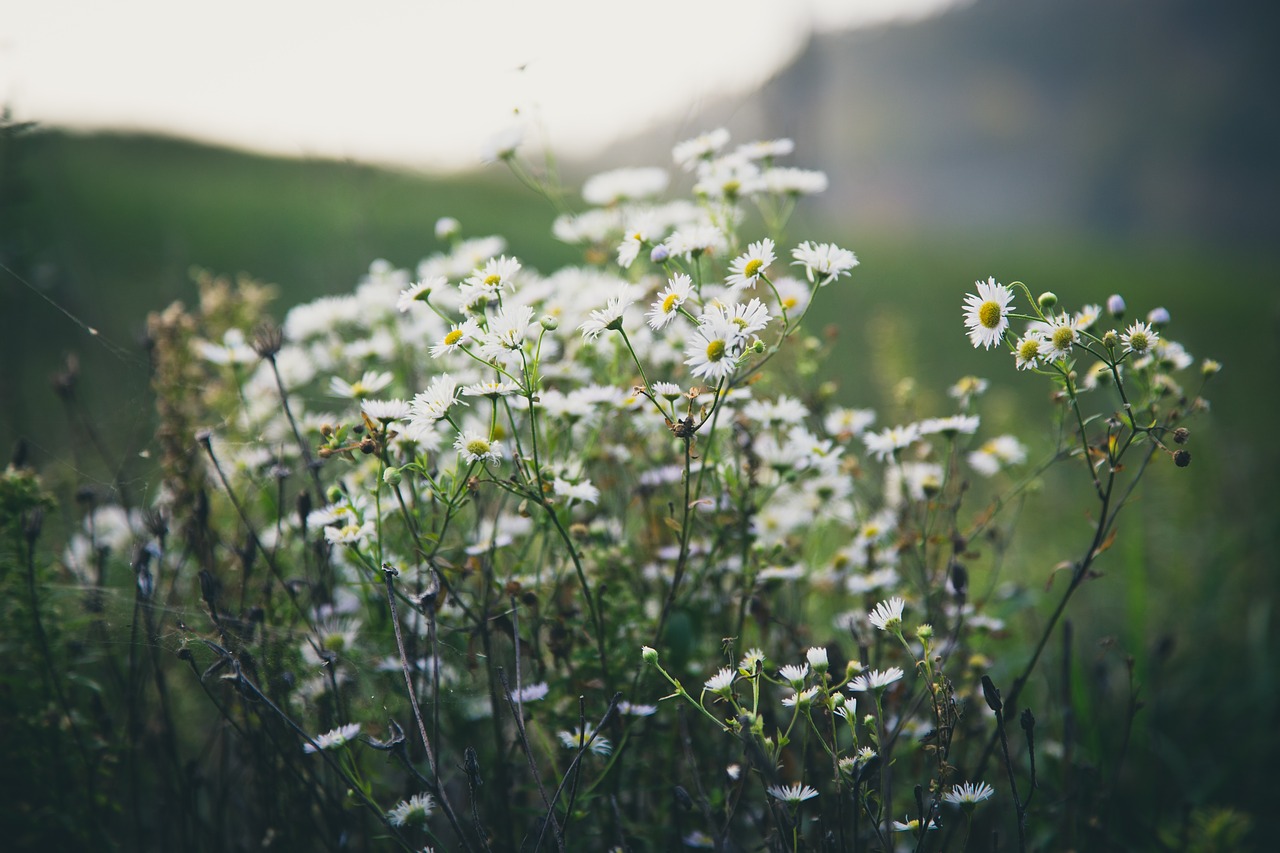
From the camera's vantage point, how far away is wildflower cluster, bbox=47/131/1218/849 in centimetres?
139

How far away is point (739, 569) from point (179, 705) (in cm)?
151

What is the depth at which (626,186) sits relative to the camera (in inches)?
84.3

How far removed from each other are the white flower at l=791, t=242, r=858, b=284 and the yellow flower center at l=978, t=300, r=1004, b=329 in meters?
0.23

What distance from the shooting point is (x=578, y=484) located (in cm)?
163

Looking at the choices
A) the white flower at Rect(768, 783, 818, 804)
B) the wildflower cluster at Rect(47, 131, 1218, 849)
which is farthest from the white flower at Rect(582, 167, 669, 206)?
the white flower at Rect(768, 783, 818, 804)

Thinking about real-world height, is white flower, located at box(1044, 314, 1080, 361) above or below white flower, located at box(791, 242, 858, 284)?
below

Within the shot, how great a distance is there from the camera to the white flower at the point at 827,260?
1490 millimetres

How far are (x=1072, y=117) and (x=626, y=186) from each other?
37.2 m

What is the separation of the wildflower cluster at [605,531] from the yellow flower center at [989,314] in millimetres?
10

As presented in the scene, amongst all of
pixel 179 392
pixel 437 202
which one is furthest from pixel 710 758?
pixel 437 202

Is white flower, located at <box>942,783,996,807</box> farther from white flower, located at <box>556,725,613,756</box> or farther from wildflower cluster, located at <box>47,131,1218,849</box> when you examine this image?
white flower, located at <box>556,725,613,756</box>

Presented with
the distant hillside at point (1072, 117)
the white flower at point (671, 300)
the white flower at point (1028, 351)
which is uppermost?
the distant hillside at point (1072, 117)

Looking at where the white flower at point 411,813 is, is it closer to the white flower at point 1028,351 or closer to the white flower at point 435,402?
the white flower at point 435,402

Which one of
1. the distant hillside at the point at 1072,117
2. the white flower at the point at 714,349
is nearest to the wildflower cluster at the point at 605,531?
the white flower at the point at 714,349
